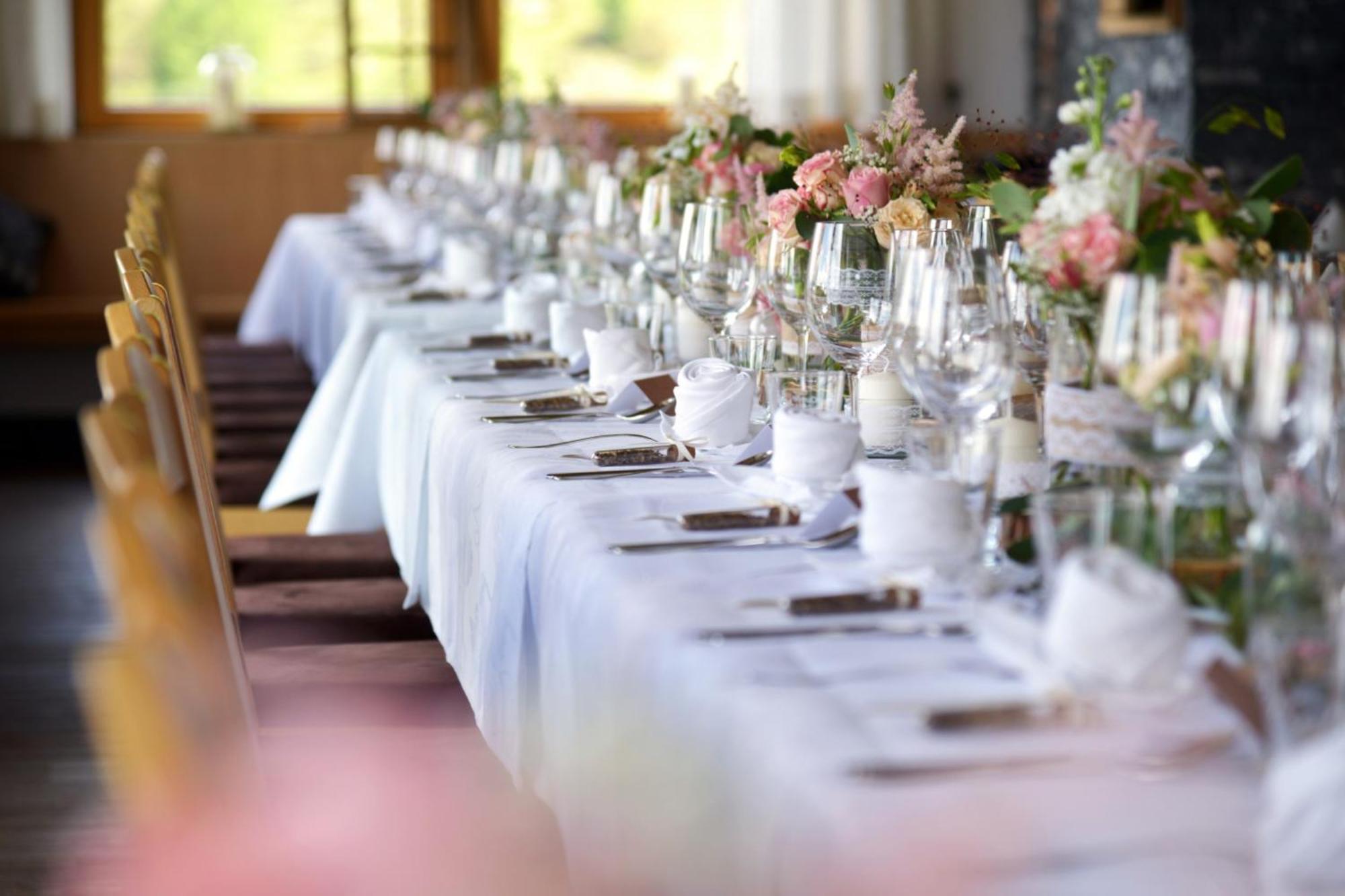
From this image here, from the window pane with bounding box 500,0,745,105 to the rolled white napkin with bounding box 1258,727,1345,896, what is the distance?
773 cm

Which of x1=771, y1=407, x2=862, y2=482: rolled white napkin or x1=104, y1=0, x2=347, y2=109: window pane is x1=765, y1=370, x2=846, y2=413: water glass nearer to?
x1=771, y1=407, x2=862, y2=482: rolled white napkin

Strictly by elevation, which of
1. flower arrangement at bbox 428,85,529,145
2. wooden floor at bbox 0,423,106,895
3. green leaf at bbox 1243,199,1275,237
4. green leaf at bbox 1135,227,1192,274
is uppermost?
flower arrangement at bbox 428,85,529,145

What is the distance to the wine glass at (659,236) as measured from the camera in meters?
2.57

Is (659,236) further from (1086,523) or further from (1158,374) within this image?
(1086,523)

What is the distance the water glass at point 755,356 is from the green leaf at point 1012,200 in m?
0.43

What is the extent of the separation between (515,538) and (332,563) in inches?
43.1

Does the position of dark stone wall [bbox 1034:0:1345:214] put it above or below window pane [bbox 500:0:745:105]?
below

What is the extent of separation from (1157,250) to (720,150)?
1.37m

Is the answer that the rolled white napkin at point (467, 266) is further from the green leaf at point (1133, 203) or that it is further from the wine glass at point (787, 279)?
the green leaf at point (1133, 203)

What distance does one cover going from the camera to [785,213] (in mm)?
2037

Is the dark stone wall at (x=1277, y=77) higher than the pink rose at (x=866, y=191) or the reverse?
higher

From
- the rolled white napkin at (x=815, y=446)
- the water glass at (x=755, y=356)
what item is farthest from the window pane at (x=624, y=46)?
the rolled white napkin at (x=815, y=446)

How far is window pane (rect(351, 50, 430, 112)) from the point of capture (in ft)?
26.3

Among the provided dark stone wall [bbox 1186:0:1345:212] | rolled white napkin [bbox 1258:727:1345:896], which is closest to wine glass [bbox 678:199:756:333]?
rolled white napkin [bbox 1258:727:1345:896]
